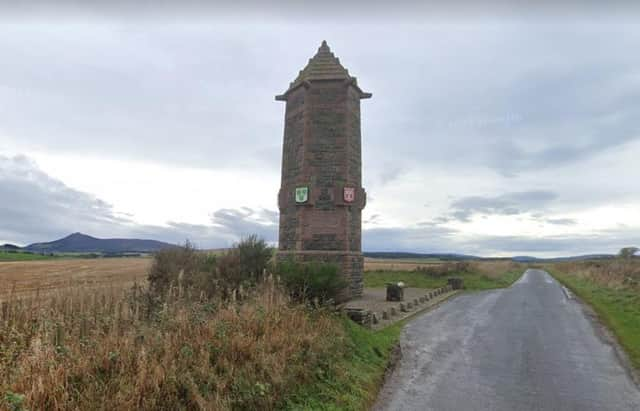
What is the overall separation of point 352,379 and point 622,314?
39.6ft

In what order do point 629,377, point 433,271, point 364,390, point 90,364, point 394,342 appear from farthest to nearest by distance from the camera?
point 433,271
point 394,342
point 629,377
point 364,390
point 90,364

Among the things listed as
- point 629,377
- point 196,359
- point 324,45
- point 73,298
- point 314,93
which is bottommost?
point 629,377

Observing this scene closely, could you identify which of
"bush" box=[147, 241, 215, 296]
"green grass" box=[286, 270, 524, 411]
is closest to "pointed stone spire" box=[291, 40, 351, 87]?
"bush" box=[147, 241, 215, 296]

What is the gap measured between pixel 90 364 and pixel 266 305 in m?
3.26

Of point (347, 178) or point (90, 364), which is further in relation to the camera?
point (347, 178)

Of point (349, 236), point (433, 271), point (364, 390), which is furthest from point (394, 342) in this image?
point (433, 271)

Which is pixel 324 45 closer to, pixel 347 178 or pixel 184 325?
pixel 347 178

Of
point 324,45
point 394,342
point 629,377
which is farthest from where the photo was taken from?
point 324,45

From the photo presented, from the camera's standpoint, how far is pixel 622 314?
1366 cm

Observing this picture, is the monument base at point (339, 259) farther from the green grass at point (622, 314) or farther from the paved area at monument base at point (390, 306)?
the green grass at point (622, 314)

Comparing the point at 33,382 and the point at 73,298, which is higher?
the point at 73,298

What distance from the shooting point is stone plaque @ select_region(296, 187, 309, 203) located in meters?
16.8

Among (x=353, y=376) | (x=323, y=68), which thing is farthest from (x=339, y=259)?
(x=353, y=376)

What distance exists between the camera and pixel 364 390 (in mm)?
6066
